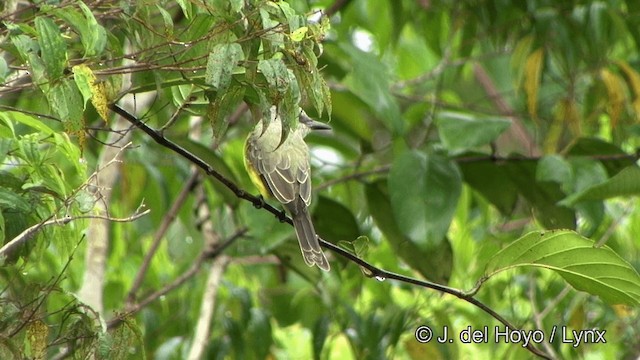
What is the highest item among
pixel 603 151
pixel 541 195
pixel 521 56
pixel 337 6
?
pixel 521 56

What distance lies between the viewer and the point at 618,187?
3205mm

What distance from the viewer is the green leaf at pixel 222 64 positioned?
6.50 ft

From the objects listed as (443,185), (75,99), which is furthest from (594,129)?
(75,99)

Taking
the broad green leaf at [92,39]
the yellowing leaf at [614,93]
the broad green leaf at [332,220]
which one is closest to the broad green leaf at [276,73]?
the broad green leaf at [92,39]

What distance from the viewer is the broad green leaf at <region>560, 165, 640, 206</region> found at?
3170 millimetres

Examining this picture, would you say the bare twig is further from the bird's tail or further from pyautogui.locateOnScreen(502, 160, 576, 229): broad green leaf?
pyautogui.locateOnScreen(502, 160, 576, 229): broad green leaf

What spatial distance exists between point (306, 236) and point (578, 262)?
0.98 meters

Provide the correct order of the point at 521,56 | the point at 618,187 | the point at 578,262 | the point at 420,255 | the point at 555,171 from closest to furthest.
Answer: the point at 578,262 → the point at 618,187 → the point at 555,171 → the point at 420,255 → the point at 521,56

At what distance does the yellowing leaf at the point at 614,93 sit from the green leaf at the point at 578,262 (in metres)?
1.57

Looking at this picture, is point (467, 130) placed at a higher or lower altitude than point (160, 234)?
higher

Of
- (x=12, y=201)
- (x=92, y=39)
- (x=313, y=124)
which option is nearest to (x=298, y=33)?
(x=92, y=39)

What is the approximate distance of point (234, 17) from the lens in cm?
208

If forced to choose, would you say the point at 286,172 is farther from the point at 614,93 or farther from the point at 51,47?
the point at 51,47
